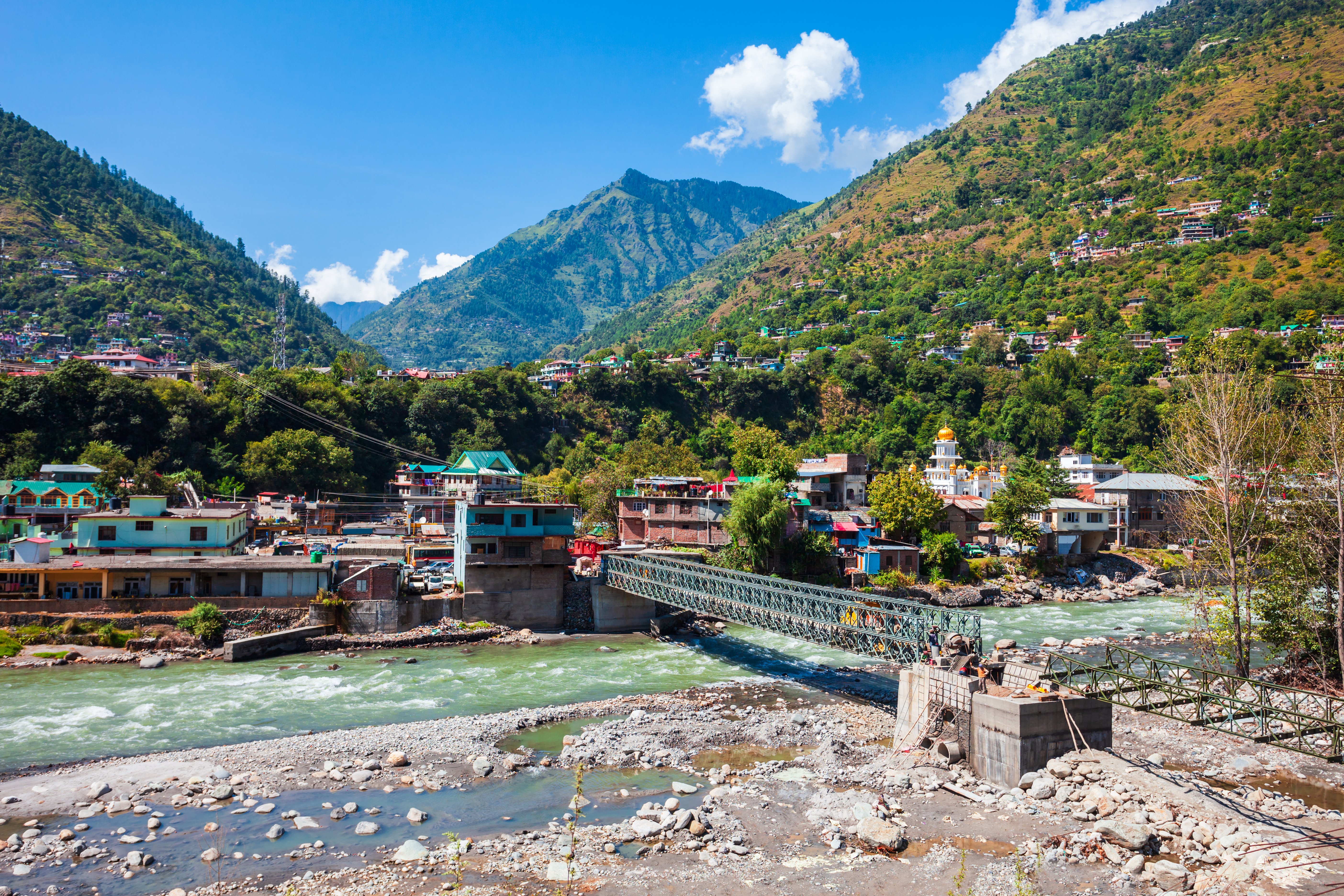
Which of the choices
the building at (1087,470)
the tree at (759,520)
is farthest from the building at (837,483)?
the building at (1087,470)

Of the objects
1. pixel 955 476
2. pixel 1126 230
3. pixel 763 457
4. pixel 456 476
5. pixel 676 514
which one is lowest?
pixel 676 514

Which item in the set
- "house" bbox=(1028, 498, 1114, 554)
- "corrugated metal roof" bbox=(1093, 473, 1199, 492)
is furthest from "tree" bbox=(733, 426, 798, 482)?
"corrugated metal roof" bbox=(1093, 473, 1199, 492)

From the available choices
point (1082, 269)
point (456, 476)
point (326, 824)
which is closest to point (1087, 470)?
point (456, 476)

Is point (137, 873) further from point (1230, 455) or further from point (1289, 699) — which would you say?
point (1230, 455)

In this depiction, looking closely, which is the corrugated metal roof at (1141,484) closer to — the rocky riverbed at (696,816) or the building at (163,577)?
the rocky riverbed at (696,816)

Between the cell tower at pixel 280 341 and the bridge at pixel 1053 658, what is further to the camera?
the cell tower at pixel 280 341

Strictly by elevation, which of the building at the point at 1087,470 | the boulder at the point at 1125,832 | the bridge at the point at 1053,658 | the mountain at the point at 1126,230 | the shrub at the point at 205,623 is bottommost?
the boulder at the point at 1125,832

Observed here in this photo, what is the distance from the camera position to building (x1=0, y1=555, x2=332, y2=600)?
114 feet

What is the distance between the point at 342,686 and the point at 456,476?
44.7 meters

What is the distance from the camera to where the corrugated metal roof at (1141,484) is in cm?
6169

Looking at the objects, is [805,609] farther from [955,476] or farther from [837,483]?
[955,476]

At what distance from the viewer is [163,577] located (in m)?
36.2

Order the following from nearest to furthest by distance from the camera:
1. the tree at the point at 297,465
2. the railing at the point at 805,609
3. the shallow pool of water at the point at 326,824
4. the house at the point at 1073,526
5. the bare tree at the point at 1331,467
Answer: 1. the shallow pool of water at the point at 326,824
2. the bare tree at the point at 1331,467
3. the railing at the point at 805,609
4. the house at the point at 1073,526
5. the tree at the point at 297,465

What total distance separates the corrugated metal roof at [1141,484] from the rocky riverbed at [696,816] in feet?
145
